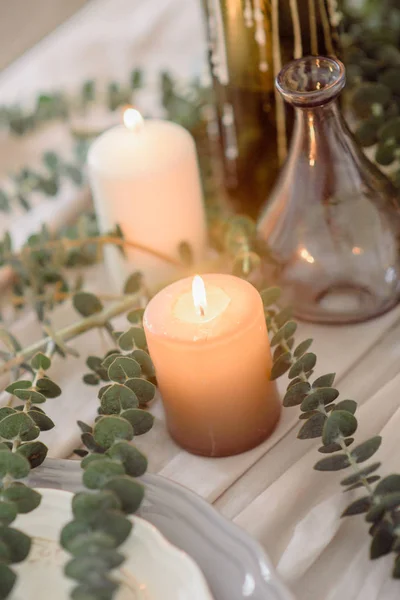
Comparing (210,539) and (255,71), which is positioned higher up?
(255,71)

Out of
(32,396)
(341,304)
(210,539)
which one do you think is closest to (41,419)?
(32,396)

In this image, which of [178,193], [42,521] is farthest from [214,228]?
[42,521]

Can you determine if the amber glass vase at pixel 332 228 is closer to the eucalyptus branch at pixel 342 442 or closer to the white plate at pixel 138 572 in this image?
the eucalyptus branch at pixel 342 442

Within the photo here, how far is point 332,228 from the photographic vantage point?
513 mm

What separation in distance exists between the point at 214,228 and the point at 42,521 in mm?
310

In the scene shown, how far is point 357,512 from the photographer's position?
14.6 inches

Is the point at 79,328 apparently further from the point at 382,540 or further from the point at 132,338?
the point at 382,540

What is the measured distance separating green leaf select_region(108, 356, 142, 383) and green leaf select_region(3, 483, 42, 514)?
0.27 feet

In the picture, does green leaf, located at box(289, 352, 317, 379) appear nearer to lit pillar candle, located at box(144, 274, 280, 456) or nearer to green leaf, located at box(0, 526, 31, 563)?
lit pillar candle, located at box(144, 274, 280, 456)

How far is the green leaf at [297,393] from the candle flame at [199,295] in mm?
63

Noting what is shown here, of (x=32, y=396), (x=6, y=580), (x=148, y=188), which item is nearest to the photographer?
(x=6, y=580)

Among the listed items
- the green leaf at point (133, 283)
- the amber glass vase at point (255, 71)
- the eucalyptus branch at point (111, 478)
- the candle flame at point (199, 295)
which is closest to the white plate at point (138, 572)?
the eucalyptus branch at point (111, 478)

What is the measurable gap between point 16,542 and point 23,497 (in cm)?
3

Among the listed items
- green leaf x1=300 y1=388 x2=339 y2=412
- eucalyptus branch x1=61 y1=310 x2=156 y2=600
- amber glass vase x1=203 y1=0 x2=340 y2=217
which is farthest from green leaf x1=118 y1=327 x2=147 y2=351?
amber glass vase x1=203 y1=0 x2=340 y2=217
